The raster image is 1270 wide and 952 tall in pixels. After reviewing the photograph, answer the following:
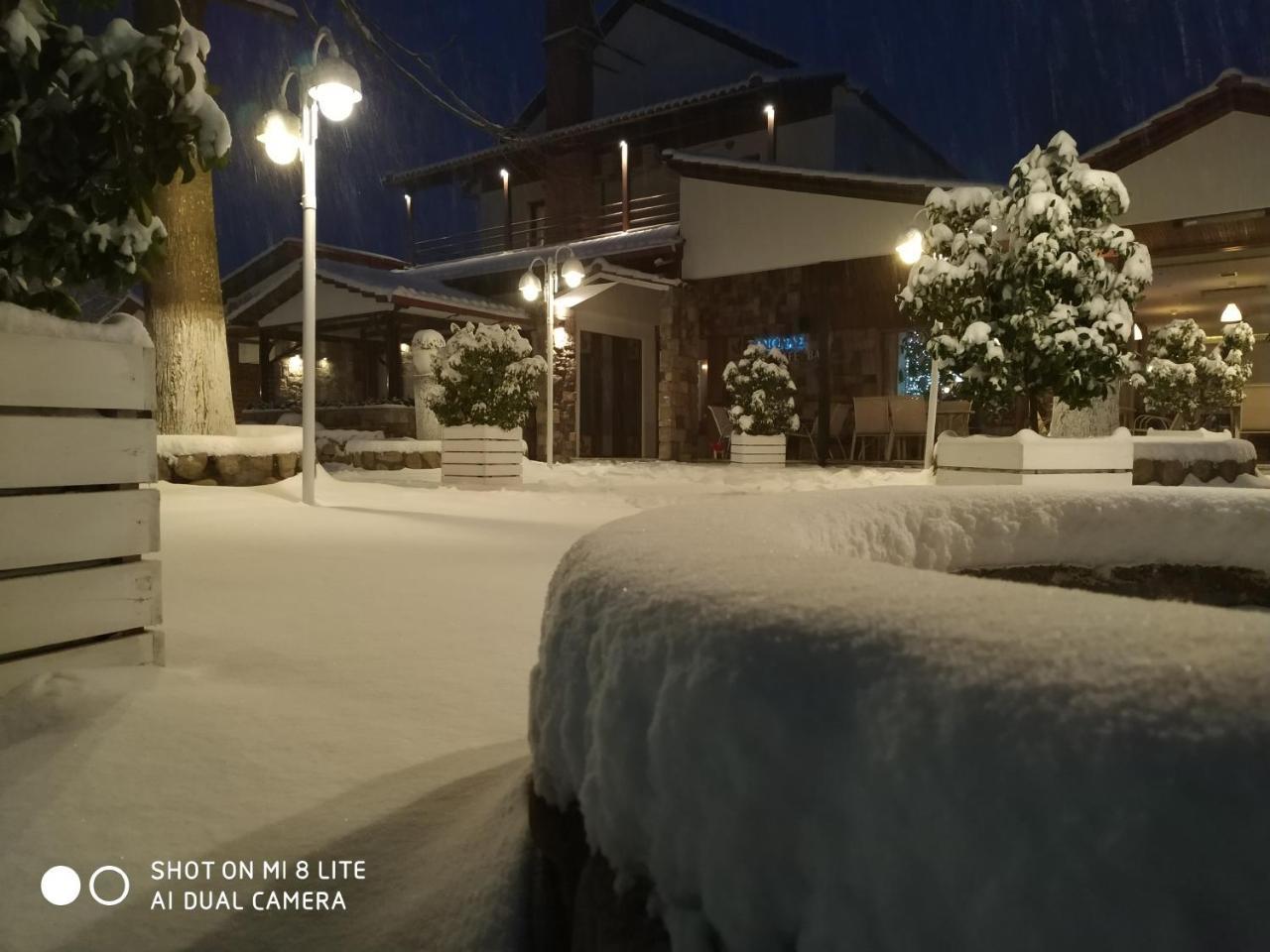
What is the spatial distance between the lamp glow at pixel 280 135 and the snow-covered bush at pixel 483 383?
2.60 metres

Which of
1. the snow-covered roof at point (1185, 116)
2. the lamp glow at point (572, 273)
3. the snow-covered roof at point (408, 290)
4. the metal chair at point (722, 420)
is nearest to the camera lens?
the snow-covered roof at point (1185, 116)

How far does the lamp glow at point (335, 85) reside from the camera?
6441 millimetres

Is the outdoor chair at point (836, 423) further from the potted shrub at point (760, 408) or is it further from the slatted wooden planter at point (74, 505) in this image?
the slatted wooden planter at point (74, 505)

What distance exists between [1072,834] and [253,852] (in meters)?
1.63

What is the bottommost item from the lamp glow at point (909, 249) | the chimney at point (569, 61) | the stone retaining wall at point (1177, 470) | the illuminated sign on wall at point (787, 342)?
the stone retaining wall at point (1177, 470)

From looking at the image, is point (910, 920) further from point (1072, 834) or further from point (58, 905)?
point (58, 905)

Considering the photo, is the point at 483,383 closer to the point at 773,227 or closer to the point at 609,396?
the point at 773,227

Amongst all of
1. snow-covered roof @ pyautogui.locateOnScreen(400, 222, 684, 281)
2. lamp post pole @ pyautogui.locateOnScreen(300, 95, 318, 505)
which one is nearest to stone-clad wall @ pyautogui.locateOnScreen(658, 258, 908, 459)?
snow-covered roof @ pyautogui.locateOnScreen(400, 222, 684, 281)

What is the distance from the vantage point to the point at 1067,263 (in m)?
→ 5.70

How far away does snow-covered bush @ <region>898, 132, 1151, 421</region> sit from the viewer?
5.75 meters

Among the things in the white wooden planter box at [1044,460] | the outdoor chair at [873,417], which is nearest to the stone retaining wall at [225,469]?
the white wooden planter box at [1044,460]

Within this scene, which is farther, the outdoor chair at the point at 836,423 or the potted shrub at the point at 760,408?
the outdoor chair at the point at 836,423

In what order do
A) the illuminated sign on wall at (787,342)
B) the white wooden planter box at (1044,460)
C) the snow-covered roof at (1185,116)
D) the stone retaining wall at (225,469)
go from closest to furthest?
the white wooden planter box at (1044,460) < the stone retaining wall at (225,469) < the snow-covered roof at (1185,116) < the illuminated sign on wall at (787,342)

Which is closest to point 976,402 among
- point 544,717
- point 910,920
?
point 544,717
